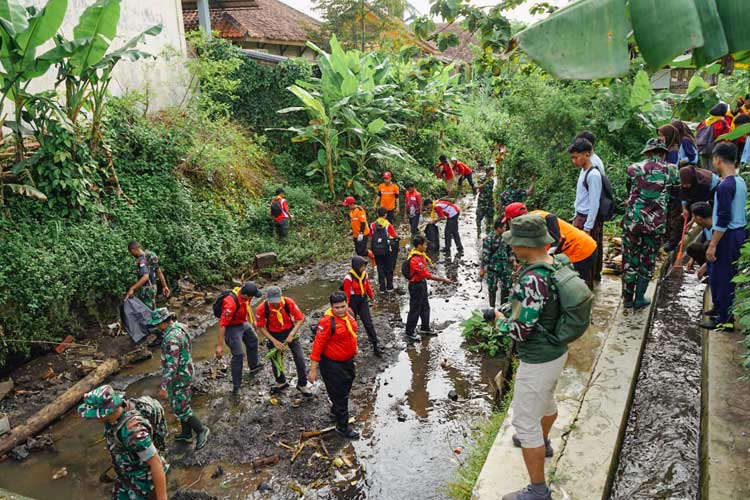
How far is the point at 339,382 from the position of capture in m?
5.27

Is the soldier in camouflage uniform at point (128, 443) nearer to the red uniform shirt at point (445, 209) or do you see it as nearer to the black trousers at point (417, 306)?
the black trousers at point (417, 306)

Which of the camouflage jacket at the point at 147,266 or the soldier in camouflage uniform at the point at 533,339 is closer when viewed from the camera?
the soldier in camouflage uniform at the point at 533,339

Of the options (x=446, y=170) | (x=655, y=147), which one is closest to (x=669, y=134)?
(x=655, y=147)

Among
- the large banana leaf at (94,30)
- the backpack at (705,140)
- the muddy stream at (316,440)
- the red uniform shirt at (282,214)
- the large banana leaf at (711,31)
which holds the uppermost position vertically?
the large banana leaf at (94,30)

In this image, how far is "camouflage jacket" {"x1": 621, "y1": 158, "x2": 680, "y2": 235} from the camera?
519cm

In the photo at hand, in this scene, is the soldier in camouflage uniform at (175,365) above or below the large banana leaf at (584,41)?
below

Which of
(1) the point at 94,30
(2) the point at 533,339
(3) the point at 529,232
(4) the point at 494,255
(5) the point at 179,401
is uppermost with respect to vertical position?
(1) the point at 94,30

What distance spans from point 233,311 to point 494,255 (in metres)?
3.70

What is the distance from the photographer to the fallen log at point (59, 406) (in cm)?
543

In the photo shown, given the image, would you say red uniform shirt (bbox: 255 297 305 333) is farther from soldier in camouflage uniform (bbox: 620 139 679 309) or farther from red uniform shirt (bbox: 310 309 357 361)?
soldier in camouflage uniform (bbox: 620 139 679 309)

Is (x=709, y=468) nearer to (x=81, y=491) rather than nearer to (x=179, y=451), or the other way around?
(x=179, y=451)

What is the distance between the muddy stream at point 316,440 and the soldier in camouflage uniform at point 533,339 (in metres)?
1.63

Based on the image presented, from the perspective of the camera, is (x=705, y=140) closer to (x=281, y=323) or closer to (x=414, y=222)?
(x=414, y=222)

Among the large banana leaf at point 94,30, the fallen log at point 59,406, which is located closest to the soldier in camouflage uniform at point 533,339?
the fallen log at point 59,406
